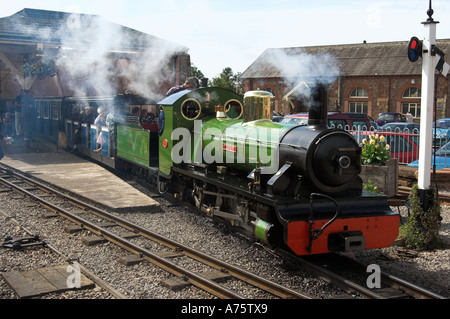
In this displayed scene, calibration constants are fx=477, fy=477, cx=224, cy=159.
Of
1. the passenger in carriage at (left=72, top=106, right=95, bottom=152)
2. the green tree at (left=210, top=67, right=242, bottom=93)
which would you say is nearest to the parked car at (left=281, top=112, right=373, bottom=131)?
the passenger in carriage at (left=72, top=106, right=95, bottom=152)

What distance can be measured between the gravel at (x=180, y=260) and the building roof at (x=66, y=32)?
11.1m

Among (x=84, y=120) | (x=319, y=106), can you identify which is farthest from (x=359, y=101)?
(x=319, y=106)

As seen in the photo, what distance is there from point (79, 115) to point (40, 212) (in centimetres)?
757

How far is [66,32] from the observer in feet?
66.3

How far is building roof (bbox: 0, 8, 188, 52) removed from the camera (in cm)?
1928

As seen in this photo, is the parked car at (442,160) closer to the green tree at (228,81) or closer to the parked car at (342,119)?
the parked car at (342,119)

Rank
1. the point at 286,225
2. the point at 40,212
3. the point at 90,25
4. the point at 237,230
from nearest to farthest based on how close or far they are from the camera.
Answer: the point at 286,225
the point at 237,230
the point at 40,212
the point at 90,25

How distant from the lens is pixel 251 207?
6574 mm

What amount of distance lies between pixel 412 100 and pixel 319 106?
2498cm

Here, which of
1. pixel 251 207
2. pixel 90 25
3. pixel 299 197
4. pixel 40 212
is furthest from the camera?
pixel 90 25

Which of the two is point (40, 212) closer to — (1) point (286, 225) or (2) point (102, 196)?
(2) point (102, 196)

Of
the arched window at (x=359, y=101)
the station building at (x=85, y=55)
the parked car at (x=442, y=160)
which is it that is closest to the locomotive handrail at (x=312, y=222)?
the parked car at (x=442, y=160)

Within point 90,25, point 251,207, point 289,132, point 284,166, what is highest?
point 90,25
